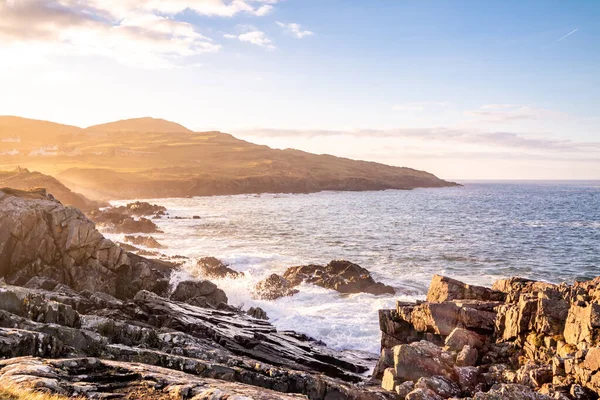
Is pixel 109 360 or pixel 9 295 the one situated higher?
pixel 9 295

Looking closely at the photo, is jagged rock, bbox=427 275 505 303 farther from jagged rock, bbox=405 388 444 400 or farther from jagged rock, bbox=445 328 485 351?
jagged rock, bbox=405 388 444 400

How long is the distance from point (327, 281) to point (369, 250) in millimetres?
19635

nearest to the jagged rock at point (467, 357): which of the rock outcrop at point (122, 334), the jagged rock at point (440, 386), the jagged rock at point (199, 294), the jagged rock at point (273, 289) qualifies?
the jagged rock at point (440, 386)

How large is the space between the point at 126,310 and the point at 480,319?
1751 centimetres

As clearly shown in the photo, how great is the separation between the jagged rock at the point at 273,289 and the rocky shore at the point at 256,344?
522cm

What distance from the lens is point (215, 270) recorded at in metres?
41.1

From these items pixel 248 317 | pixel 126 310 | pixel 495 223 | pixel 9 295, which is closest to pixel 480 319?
pixel 248 317

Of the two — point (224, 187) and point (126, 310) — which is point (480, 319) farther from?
point (224, 187)

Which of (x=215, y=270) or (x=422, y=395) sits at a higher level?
(x=422, y=395)

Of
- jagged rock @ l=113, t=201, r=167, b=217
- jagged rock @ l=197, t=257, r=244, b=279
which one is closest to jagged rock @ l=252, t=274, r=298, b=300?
jagged rock @ l=197, t=257, r=244, b=279

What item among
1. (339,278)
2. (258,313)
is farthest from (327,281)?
(258,313)

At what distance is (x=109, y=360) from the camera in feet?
45.3

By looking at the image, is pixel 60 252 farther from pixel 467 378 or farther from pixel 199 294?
pixel 467 378

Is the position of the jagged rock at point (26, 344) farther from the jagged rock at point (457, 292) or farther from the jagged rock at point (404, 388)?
the jagged rock at point (457, 292)
